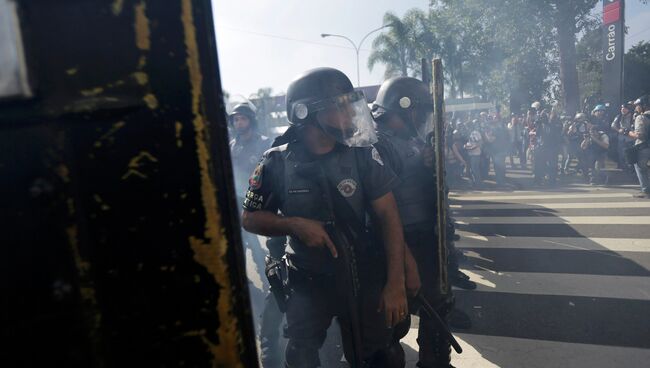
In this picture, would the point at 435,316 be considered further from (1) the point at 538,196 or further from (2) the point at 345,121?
(1) the point at 538,196

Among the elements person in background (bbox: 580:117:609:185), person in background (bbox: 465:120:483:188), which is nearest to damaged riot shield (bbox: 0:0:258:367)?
person in background (bbox: 465:120:483:188)

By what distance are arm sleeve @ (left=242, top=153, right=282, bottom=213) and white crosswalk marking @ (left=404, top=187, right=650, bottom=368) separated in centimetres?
153

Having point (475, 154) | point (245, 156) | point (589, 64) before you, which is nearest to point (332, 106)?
point (245, 156)

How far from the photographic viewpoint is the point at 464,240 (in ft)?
18.4

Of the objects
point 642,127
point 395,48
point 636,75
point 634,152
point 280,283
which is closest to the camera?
point 280,283

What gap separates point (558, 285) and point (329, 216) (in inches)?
117

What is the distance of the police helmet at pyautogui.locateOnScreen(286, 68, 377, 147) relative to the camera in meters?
2.01

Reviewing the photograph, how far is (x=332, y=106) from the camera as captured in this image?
2.04 m

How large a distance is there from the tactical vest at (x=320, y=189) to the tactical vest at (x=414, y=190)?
31.8 inches

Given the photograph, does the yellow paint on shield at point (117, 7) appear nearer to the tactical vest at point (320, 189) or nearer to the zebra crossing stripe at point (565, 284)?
the tactical vest at point (320, 189)

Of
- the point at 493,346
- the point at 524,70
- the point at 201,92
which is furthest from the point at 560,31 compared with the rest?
the point at 201,92

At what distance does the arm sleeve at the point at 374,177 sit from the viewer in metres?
1.99

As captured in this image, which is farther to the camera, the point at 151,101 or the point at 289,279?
the point at 289,279

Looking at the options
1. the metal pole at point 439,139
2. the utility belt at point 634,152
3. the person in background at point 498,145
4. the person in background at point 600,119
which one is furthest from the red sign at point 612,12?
the metal pole at point 439,139
